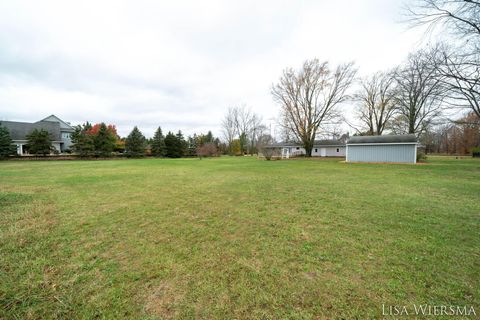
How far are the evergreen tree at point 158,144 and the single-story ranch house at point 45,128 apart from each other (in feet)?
49.2

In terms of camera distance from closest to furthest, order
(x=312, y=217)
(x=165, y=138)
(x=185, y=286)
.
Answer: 1. (x=185, y=286)
2. (x=312, y=217)
3. (x=165, y=138)

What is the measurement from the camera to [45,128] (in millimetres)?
33594

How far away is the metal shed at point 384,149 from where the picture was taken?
19.5 m

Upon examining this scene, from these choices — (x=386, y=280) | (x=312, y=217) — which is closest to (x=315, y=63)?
(x=312, y=217)

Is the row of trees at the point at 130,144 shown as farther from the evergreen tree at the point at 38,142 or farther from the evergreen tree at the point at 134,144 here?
the evergreen tree at the point at 38,142

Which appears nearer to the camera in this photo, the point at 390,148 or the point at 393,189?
the point at 393,189

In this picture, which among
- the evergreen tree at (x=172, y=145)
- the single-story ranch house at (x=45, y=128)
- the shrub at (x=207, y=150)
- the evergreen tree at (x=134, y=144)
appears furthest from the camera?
the evergreen tree at (x=172, y=145)

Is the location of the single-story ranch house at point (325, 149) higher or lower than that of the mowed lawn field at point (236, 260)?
higher

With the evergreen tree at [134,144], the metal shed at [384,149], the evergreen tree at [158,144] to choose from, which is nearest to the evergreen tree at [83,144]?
the evergreen tree at [134,144]

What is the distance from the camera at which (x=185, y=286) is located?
85.4 inches

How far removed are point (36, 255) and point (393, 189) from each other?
9962mm

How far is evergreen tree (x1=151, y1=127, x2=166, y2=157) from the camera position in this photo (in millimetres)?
40562

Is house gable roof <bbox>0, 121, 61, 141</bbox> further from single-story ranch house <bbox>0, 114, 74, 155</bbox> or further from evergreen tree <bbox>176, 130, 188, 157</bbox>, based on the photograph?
evergreen tree <bbox>176, 130, 188, 157</bbox>

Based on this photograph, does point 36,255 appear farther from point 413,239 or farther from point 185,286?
point 413,239
